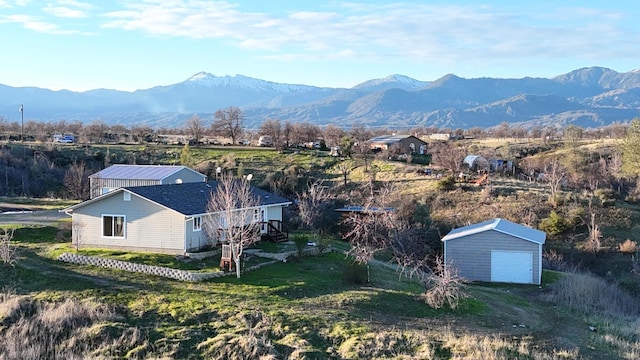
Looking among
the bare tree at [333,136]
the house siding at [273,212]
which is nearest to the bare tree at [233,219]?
the house siding at [273,212]

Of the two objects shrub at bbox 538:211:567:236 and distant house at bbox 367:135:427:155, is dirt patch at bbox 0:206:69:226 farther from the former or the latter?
distant house at bbox 367:135:427:155

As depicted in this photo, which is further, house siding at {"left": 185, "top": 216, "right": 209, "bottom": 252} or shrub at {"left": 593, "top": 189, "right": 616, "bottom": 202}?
shrub at {"left": 593, "top": 189, "right": 616, "bottom": 202}

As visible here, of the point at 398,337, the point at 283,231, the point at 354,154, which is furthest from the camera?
the point at 354,154

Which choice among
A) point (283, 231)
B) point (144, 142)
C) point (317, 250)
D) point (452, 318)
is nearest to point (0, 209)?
point (283, 231)

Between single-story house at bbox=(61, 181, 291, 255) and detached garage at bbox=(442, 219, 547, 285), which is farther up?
single-story house at bbox=(61, 181, 291, 255)

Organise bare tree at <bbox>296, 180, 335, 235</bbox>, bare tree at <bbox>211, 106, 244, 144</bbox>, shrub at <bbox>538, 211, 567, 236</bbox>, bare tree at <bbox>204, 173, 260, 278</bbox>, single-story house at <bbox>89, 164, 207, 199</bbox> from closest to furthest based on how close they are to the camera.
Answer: bare tree at <bbox>204, 173, 260, 278</bbox> < shrub at <bbox>538, 211, 567, 236</bbox> < bare tree at <bbox>296, 180, 335, 235</bbox> < single-story house at <bbox>89, 164, 207, 199</bbox> < bare tree at <bbox>211, 106, 244, 144</bbox>

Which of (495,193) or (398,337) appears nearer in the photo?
(398,337)

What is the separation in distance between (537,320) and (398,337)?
6.21 metres

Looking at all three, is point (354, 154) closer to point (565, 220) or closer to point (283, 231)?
point (565, 220)

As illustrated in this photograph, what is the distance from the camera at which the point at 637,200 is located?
45.2 meters

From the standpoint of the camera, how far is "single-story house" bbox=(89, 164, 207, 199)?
136 ft

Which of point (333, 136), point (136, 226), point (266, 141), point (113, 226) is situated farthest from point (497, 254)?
point (333, 136)

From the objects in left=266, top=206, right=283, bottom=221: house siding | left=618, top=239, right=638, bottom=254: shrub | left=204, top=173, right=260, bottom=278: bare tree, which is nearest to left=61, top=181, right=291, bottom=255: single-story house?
left=204, top=173, right=260, bottom=278: bare tree

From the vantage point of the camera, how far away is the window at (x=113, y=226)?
26016 millimetres
